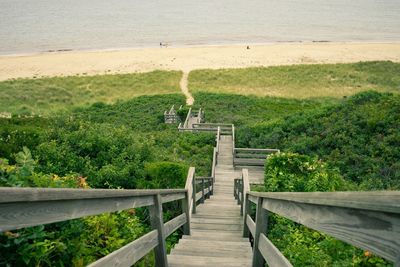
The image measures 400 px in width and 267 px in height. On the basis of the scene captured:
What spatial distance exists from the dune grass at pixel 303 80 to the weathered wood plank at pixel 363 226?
36309 millimetres

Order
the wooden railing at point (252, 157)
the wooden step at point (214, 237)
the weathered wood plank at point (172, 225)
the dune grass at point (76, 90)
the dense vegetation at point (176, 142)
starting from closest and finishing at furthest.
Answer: the dense vegetation at point (176, 142) < the weathered wood plank at point (172, 225) < the wooden step at point (214, 237) < the wooden railing at point (252, 157) < the dune grass at point (76, 90)

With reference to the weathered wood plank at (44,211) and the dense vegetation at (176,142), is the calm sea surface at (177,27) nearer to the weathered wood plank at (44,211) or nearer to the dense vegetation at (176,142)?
the dense vegetation at (176,142)

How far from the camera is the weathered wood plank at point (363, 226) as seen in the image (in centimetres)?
123

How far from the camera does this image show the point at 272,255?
9.45 feet

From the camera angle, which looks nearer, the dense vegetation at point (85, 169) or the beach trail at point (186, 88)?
the dense vegetation at point (85, 169)

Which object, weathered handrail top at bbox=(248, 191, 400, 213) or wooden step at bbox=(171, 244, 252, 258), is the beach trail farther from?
weathered handrail top at bbox=(248, 191, 400, 213)

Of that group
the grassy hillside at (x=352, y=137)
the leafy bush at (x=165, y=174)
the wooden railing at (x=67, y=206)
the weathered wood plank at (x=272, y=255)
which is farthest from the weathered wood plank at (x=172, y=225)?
the grassy hillside at (x=352, y=137)

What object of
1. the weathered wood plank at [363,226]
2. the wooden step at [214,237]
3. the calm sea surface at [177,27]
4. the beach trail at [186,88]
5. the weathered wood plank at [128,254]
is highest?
the calm sea surface at [177,27]

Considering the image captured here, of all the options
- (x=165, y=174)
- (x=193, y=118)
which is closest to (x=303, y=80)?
(x=193, y=118)

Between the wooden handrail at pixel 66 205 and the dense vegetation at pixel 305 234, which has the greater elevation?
the wooden handrail at pixel 66 205

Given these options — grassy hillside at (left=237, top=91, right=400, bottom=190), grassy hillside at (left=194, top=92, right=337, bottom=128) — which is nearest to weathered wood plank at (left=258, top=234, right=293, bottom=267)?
grassy hillside at (left=237, top=91, right=400, bottom=190)

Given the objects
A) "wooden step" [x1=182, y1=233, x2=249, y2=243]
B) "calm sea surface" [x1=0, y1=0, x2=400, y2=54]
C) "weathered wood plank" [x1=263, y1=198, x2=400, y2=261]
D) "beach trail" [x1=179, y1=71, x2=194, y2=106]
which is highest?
"calm sea surface" [x1=0, y1=0, x2=400, y2=54]

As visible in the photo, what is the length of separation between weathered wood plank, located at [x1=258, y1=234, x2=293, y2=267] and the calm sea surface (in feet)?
210

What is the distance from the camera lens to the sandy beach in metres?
48.6
